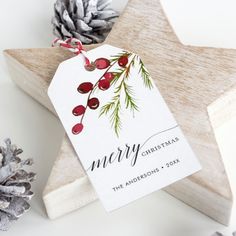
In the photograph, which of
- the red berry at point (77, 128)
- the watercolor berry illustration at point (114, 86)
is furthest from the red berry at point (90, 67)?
the red berry at point (77, 128)

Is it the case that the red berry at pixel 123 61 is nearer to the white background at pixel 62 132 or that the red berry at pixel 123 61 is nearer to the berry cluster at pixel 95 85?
the berry cluster at pixel 95 85

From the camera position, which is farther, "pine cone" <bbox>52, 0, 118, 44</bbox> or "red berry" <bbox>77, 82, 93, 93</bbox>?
"pine cone" <bbox>52, 0, 118, 44</bbox>

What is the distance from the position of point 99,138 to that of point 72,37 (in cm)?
26

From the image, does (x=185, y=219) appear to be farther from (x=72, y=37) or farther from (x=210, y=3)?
(x=210, y=3)

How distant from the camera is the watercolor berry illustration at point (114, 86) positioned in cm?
78

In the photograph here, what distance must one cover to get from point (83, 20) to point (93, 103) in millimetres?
209

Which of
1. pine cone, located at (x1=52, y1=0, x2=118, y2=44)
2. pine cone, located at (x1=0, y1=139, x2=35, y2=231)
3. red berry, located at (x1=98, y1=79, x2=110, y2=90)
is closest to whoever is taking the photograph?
pine cone, located at (x1=0, y1=139, x2=35, y2=231)

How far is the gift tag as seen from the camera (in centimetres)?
72

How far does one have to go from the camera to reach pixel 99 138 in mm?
757

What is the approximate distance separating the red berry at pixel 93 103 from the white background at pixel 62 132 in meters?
0.10

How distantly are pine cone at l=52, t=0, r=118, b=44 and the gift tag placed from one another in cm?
11

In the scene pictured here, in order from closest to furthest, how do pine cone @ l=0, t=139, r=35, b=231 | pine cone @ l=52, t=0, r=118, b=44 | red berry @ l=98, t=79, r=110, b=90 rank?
pine cone @ l=0, t=139, r=35, b=231 → red berry @ l=98, t=79, r=110, b=90 → pine cone @ l=52, t=0, r=118, b=44

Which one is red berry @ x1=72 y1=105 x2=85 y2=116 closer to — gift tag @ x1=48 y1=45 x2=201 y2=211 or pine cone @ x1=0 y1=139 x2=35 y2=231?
gift tag @ x1=48 y1=45 x2=201 y2=211

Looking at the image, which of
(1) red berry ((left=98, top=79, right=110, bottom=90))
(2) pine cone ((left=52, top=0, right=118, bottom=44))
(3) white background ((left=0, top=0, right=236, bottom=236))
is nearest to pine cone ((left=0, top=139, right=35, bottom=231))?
(3) white background ((left=0, top=0, right=236, bottom=236))
